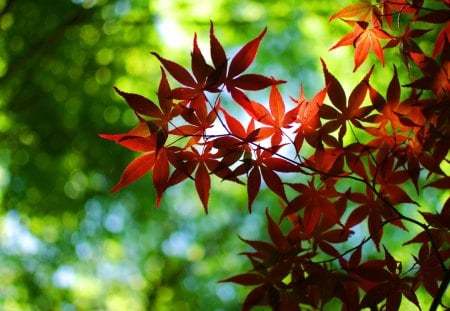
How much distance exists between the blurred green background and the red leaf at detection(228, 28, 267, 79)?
7.52ft

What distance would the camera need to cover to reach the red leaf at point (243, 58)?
74cm

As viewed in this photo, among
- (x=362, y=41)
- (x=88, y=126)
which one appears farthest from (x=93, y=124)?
(x=362, y=41)

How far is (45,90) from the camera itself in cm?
300

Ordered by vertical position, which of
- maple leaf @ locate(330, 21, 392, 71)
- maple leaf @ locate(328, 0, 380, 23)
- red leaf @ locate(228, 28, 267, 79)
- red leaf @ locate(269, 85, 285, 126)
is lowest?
red leaf @ locate(269, 85, 285, 126)

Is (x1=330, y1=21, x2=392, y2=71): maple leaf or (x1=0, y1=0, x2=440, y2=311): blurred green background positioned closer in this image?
(x1=330, y1=21, x2=392, y2=71): maple leaf

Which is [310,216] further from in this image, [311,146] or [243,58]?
[243,58]

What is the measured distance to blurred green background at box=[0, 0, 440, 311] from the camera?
300 cm

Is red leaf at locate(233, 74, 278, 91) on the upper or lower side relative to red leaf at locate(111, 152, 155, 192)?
upper

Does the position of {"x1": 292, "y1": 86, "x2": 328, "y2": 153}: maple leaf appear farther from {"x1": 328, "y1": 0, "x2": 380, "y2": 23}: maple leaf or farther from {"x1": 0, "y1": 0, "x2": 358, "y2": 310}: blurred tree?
{"x1": 0, "y1": 0, "x2": 358, "y2": 310}: blurred tree

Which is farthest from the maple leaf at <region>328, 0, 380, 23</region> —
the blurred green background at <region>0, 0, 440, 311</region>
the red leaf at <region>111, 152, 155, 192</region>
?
the blurred green background at <region>0, 0, 440, 311</region>

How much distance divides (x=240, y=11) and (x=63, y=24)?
3.84 ft

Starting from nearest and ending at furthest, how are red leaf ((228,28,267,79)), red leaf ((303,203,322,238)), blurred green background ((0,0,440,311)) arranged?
red leaf ((228,28,267,79)) → red leaf ((303,203,322,238)) → blurred green background ((0,0,440,311))

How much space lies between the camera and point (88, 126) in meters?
3.02

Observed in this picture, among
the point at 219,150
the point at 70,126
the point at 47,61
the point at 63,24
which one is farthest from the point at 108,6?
the point at 219,150
